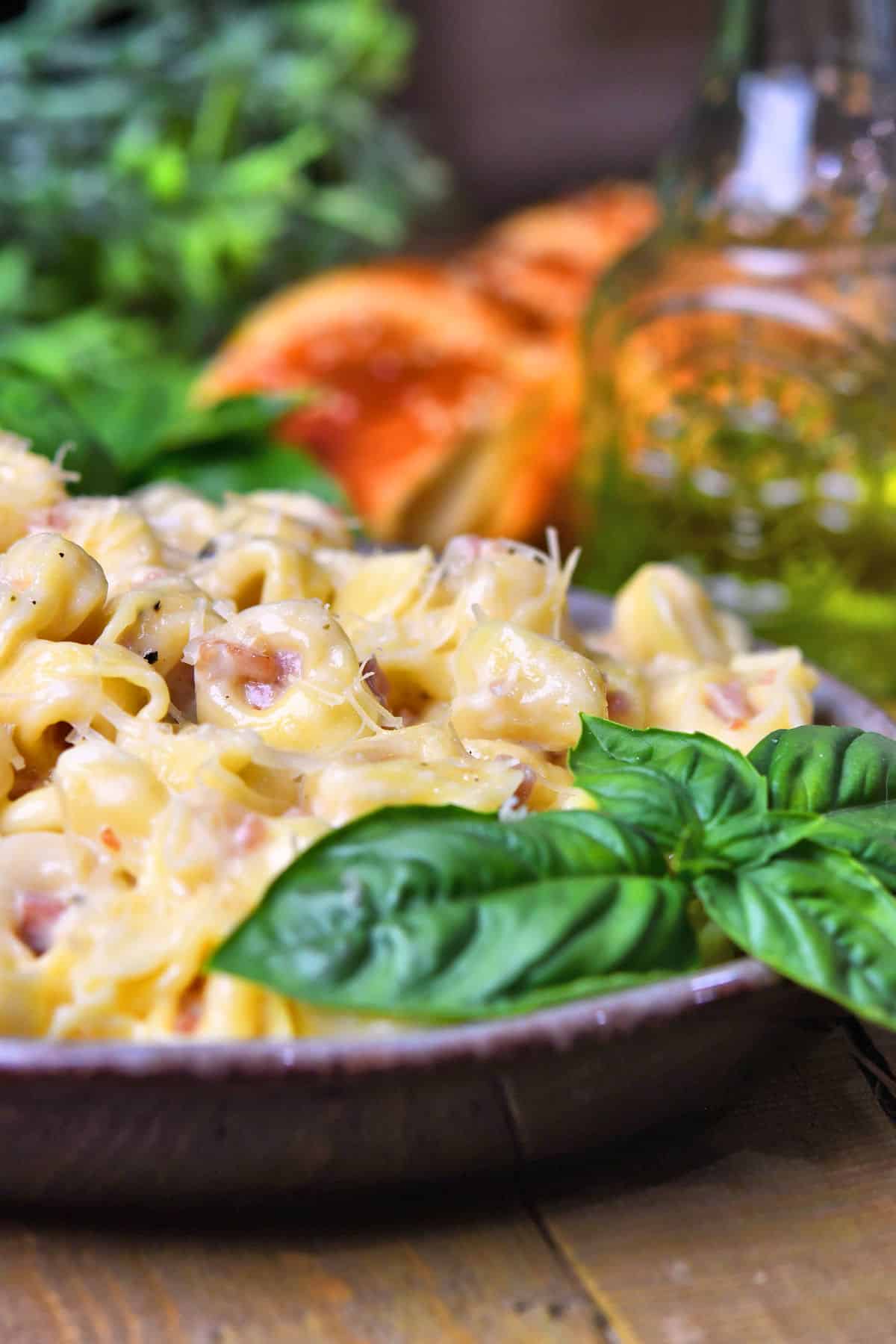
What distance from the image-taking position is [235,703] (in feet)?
3.66

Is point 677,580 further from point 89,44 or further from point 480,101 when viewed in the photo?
point 480,101

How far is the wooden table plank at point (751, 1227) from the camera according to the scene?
86 centimetres

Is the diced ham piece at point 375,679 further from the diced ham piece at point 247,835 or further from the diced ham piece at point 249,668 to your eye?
the diced ham piece at point 247,835

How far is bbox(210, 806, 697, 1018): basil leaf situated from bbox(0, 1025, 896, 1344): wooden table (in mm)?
163

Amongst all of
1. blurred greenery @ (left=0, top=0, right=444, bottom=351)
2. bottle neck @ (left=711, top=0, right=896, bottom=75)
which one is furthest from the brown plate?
blurred greenery @ (left=0, top=0, right=444, bottom=351)

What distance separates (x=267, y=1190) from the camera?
2.82 feet

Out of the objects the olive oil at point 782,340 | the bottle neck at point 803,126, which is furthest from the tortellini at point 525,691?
the bottle neck at point 803,126

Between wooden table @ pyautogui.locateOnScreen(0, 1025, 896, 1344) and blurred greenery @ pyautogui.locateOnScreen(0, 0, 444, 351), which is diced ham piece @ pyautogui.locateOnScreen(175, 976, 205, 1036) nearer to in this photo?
wooden table @ pyautogui.locateOnScreen(0, 1025, 896, 1344)

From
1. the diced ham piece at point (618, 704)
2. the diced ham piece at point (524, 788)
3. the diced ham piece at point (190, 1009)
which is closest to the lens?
the diced ham piece at point (190, 1009)

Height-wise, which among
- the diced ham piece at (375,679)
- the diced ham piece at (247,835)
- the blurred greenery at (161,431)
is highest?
the diced ham piece at (247,835)

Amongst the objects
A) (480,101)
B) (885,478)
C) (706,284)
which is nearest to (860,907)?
(885,478)

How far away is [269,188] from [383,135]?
46cm

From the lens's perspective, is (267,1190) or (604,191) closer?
(267,1190)

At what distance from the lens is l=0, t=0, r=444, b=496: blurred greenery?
9.89 ft
